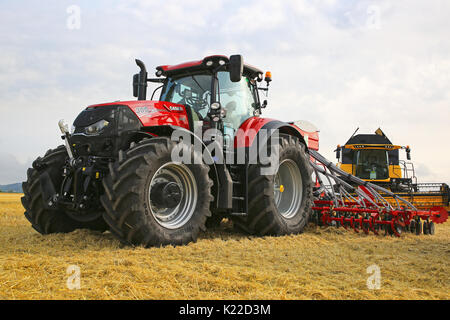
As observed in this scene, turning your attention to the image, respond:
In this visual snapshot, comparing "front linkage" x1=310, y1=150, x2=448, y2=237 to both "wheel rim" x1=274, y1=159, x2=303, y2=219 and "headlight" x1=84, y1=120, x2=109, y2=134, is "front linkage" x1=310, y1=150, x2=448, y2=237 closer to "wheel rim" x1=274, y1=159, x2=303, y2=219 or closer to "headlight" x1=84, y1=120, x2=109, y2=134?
"wheel rim" x1=274, y1=159, x2=303, y2=219

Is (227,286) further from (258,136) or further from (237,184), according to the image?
(258,136)

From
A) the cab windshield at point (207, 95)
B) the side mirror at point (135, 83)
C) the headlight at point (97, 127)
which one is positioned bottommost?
the headlight at point (97, 127)

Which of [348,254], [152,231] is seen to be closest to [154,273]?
[152,231]

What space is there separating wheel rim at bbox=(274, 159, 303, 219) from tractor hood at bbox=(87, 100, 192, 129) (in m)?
2.04

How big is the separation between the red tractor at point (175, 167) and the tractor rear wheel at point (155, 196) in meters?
0.01

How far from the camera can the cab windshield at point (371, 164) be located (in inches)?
631

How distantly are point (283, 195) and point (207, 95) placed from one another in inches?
84.9

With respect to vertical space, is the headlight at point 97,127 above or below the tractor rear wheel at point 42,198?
above

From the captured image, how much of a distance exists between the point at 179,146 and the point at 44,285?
2.27m

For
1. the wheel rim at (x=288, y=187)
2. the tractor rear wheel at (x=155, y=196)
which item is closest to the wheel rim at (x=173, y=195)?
the tractor rear wheel at (x=155, y=196)

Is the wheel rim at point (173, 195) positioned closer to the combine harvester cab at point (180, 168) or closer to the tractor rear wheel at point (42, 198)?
the combine harvester cab at point (180, 168)

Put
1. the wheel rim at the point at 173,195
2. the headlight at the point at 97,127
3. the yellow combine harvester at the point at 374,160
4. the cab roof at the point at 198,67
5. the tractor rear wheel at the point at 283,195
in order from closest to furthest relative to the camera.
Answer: the wheel rim at the point at 173,195 < the headlight at the point at 97,127 < the tractor rear wheel at the point at 283,195 < the cab roof at the point at 198,67 < the yellow combine harvester at the point at 374,160

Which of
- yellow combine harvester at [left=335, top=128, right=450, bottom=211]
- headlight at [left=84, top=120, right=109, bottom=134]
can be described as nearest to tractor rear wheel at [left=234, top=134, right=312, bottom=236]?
headlight at [left=84, top=120, right=109, bottom=134]
